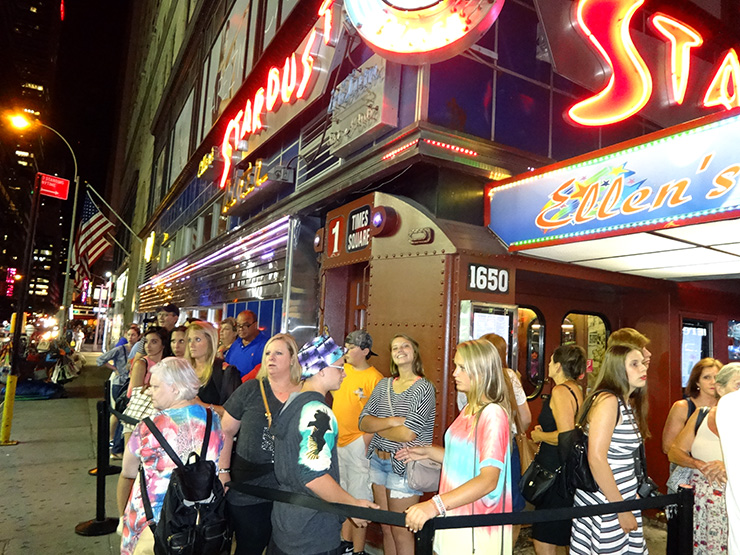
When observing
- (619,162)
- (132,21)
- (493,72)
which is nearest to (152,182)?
(493,72)

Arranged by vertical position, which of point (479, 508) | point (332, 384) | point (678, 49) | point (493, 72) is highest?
point (678, 49)

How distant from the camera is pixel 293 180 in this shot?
949cm

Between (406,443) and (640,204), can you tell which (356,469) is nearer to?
(406,443)

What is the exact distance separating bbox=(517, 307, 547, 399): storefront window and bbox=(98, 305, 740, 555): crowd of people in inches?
96.1

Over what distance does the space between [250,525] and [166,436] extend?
925 mm

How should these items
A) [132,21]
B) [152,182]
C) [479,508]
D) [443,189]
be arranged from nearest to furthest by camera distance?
[479,508]
[443,189]
[152,182]
[132,21]

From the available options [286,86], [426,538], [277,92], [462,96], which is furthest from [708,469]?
[277,92]

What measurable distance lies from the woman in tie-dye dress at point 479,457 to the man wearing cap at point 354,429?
154 centimetres

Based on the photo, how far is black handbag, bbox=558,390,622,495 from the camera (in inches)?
128

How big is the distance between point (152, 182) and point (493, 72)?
2962cm

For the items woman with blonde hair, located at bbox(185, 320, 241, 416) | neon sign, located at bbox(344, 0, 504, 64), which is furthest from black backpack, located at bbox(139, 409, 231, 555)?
neon sign, located at bbox(344, 0, 504, 64)

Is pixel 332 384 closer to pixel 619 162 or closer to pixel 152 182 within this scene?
pixel 619 162

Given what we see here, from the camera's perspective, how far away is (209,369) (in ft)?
16.3

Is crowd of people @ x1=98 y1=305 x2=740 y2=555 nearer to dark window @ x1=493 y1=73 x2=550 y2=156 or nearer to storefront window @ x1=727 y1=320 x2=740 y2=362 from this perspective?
dark window @ x1=493 y1=73 x2=550 y2=156
